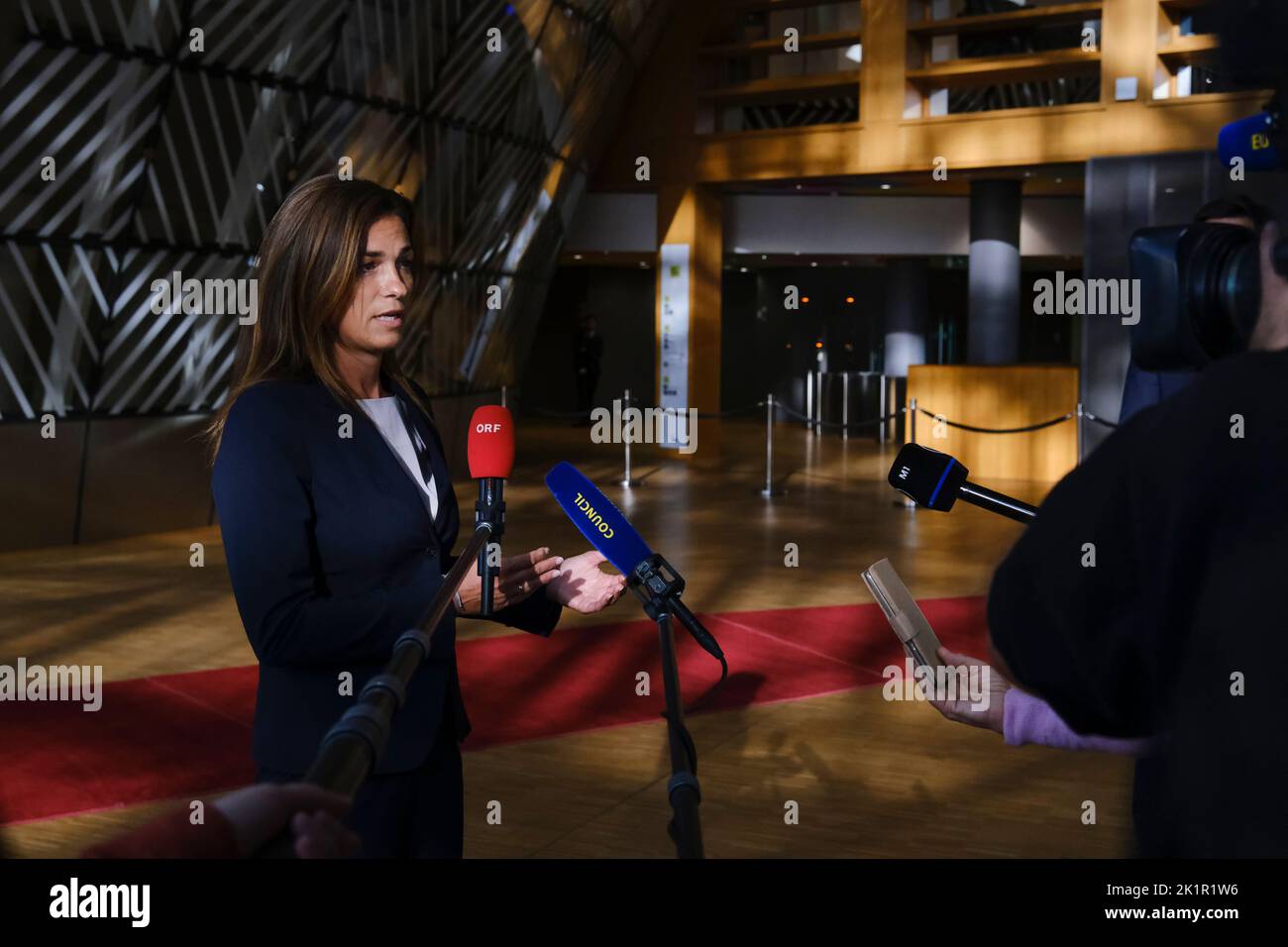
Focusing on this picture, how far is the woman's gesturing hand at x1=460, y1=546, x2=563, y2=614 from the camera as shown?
231 cm

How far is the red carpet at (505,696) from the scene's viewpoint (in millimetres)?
5535

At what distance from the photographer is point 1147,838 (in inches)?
53.9

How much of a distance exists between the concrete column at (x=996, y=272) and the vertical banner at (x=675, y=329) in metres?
4.13

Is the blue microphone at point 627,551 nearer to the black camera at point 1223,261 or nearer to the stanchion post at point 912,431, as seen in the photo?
the black camera at point 1223,261

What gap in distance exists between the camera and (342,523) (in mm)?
2270

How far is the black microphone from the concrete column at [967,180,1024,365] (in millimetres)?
17070

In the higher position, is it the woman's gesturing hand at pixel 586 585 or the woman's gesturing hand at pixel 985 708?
the woman's gesturing hand at pixel 586 585

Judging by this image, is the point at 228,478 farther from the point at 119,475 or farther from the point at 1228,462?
the point at 119,475

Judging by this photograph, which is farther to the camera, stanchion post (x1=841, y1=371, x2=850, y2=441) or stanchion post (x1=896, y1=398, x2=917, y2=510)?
stanchion post (x1=841, y1=371, x2=850, y2=441)

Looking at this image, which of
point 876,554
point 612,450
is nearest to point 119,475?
point 876,554

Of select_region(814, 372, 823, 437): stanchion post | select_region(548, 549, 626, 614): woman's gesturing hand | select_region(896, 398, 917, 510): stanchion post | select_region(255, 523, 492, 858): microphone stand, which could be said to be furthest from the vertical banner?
select_region(255, 523, 492, 858): microphone stand

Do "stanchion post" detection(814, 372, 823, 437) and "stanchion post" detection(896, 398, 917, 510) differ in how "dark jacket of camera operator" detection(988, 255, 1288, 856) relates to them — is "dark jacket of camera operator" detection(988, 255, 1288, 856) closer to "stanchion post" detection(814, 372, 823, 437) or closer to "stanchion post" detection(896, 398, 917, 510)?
"stanchion post" detection(896, 398, 917, 510)

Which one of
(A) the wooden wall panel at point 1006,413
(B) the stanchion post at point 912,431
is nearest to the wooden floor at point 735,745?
(B) the stanchion post at point 912,431
